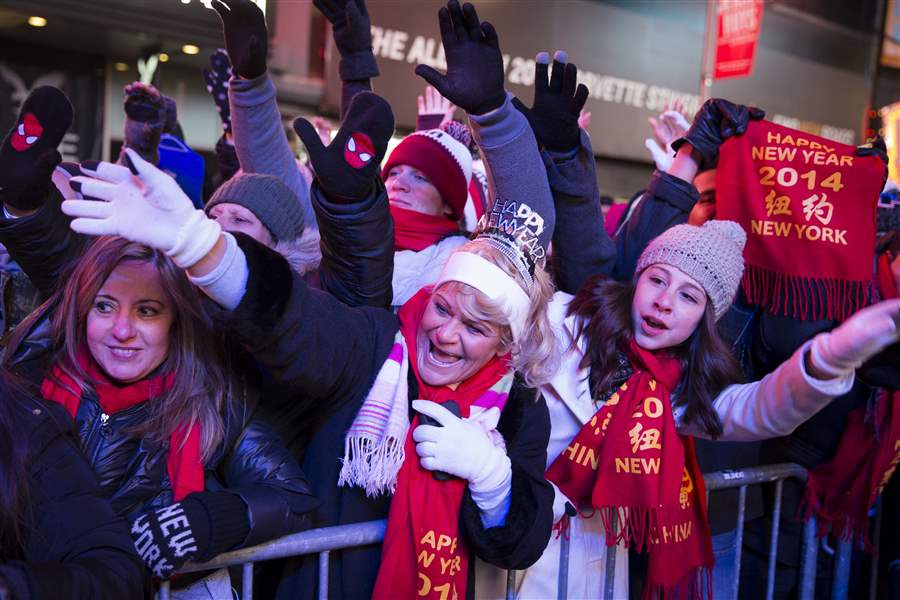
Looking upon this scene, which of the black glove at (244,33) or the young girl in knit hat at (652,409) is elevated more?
the black glove at (244,33)

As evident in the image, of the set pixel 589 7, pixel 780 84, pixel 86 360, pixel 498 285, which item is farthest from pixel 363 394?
pixel 780 84

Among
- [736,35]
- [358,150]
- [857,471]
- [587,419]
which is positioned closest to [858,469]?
[857,471]

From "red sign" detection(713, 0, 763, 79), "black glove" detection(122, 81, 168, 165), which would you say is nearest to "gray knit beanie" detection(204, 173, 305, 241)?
"black glove" detection(122, 81, 168, 165)

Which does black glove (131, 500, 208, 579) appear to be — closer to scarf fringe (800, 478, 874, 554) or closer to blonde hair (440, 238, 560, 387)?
blonde hair (440, 238, 560, 387)

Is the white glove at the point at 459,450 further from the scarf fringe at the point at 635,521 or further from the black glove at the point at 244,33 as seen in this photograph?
the black glove at the point at 244,33

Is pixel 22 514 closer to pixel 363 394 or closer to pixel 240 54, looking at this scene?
pixel 363 394

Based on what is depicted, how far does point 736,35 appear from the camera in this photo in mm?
8539

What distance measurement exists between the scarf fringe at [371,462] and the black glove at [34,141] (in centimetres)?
97

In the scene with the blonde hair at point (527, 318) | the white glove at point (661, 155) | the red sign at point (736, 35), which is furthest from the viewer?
the red sign at point (736, 35)

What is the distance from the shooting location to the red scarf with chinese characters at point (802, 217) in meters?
3.13

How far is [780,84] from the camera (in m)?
11.1

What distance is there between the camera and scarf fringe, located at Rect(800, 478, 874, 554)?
3.25 m

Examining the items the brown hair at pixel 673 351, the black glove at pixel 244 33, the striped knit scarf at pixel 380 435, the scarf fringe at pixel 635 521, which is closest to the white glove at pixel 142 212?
the striped knit scarf at pixel 380 435

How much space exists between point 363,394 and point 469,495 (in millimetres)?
373
